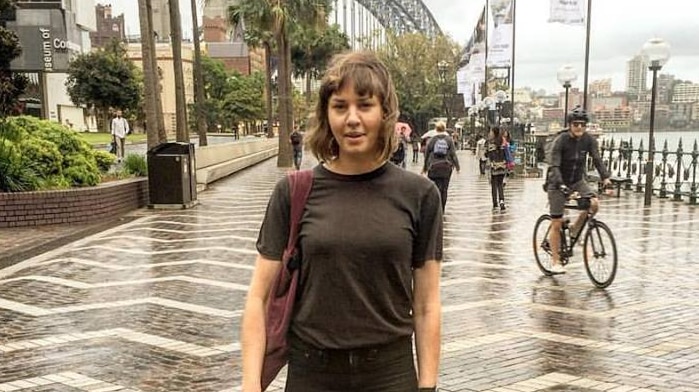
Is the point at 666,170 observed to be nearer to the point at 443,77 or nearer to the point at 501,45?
the point at 501,45

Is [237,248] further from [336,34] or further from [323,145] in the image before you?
[336,34]

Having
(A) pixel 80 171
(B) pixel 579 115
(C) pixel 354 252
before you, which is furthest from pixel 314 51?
(C) pixel 354 252

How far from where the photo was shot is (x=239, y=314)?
20.8ft

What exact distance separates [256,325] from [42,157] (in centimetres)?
1161

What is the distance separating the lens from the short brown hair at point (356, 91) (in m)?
1.97

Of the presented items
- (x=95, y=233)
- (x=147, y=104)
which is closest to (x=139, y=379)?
(x=95, y=233)

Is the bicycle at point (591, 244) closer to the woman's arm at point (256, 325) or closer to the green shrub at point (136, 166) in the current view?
the woman's arm at point (256, 325)

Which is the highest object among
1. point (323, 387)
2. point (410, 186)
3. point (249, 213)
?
point (410, 186)

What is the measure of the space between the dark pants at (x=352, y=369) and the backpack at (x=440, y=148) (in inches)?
404

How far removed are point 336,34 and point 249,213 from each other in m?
42.7

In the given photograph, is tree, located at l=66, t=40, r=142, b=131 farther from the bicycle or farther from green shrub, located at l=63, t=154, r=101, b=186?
the bicycle

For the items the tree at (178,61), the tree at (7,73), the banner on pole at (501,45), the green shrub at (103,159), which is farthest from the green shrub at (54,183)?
the banner on pole at (501,45)

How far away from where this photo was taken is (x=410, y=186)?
78.9 inches

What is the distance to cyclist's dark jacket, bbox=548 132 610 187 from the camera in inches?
293
